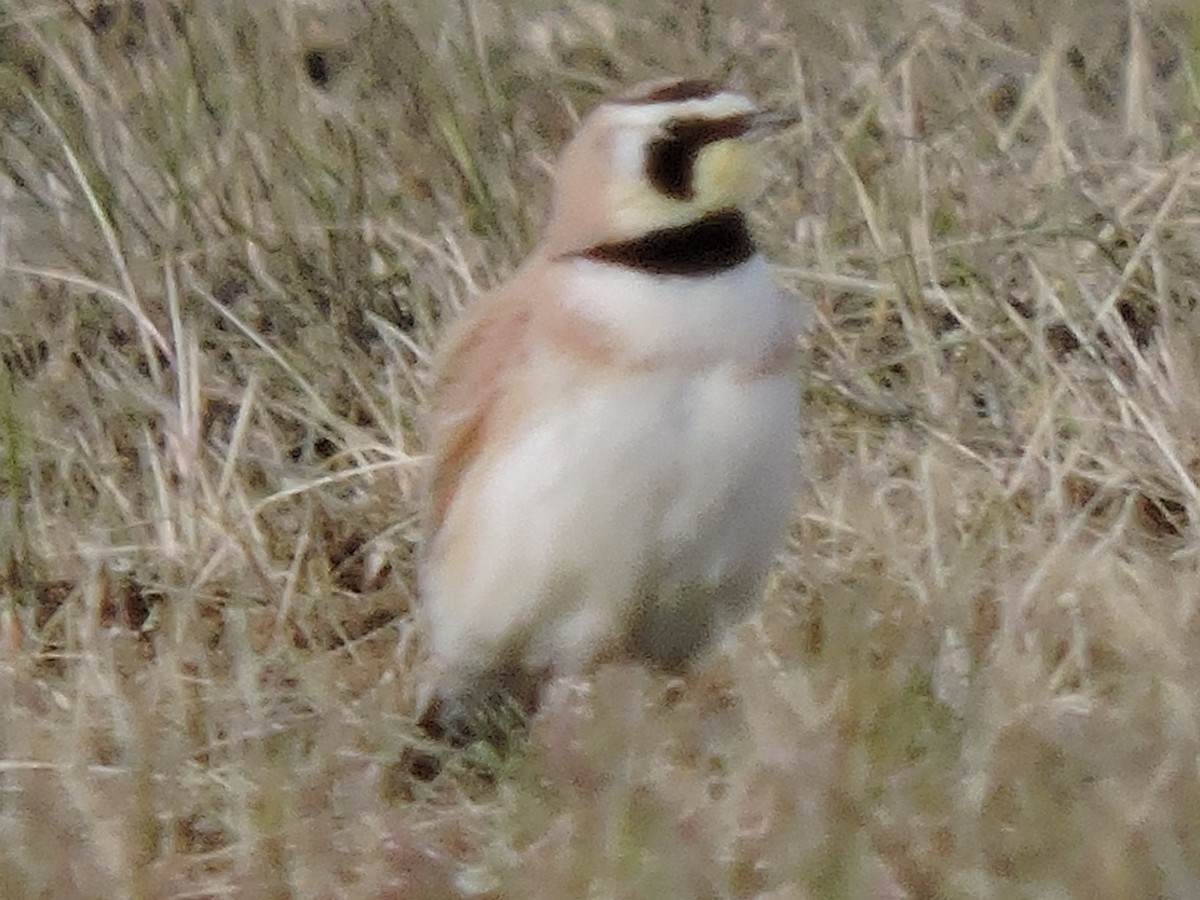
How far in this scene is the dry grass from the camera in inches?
106

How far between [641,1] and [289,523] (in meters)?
1.69

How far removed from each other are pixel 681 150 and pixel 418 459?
3.87ft

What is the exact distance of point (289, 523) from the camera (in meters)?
4.36

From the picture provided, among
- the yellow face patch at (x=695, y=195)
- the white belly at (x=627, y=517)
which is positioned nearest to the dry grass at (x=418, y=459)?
the white belly at (x=627, y=517)

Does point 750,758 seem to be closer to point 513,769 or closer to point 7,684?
point 513,769

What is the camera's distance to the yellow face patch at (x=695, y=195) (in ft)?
10.7

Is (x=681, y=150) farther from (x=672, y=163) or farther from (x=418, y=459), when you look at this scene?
(x=418, y=459)

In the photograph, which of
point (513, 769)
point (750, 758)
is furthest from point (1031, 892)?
point (513, 769)

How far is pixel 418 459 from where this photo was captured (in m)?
4.33

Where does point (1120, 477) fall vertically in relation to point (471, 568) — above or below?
below

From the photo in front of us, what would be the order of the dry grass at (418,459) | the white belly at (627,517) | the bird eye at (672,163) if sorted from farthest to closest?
1. the bird eye at (672,163)
2. the white belly at (627,517)
3. the dry grass at (418,459)

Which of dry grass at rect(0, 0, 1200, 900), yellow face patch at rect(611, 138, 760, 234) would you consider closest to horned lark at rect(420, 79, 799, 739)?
yellow face patch at rect(611, 138, 760, 234)

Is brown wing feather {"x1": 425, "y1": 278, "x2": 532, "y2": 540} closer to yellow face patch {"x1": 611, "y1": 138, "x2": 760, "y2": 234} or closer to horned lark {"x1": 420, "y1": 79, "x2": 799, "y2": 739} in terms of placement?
horned lark {"x1": 420, "y1": 79, "x2": 799, "y2": 739}

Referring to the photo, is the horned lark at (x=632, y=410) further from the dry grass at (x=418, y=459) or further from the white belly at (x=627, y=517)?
the dry grass at (x=418, y=459)
